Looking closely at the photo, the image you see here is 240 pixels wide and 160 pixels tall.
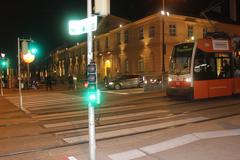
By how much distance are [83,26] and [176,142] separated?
381cm

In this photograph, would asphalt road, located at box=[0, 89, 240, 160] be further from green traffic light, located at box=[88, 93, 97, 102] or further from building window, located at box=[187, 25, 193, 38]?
building window, located at box=[187, 25, 193, 38]

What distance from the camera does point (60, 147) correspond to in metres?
9.02

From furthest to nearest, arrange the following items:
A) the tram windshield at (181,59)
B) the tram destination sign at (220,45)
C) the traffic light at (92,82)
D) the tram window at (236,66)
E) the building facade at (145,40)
A: the building facade at (145,40), the tram window at (236,66), the tram destination sign at (220,45), the tram windshield at (181,59), the traffic light at (92,82)

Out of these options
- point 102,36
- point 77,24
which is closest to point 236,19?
point 102,36

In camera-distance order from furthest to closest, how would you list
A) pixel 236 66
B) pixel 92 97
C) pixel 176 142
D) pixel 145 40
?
1. pixel 145 40
2. pixel 236 66
3. pixel 176 142
4. pixel 92 97

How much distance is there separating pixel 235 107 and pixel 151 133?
260 inches

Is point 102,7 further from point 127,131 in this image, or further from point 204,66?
point 204,66

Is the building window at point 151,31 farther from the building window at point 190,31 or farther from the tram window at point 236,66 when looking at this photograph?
the tram window at point 236,66

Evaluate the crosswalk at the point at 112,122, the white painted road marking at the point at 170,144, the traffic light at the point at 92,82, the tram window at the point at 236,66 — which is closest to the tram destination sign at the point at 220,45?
the tram window at the point at 236,66

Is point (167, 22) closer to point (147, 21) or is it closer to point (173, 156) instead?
point (147, 21)

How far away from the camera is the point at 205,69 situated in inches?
694

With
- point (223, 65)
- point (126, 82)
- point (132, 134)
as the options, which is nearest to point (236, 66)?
point (223, 65)

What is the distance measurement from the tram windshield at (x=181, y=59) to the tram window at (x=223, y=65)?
1.75 meters

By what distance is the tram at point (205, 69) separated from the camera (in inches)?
683
